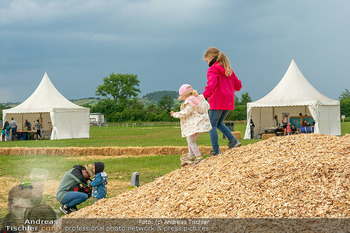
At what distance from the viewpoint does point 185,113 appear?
6.60 m

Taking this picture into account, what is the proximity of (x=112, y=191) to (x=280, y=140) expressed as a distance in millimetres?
3692

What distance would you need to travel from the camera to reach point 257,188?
16.7 ft

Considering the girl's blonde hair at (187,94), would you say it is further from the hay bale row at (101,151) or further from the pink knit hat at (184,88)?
the hay bale row at (101,151)

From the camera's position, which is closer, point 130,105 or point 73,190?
point 73,190

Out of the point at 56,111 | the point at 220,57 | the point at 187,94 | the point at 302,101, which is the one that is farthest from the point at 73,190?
the point at 56,111

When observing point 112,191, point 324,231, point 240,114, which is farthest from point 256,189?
point 240,114

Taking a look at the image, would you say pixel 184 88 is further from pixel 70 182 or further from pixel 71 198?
pixel 71 198

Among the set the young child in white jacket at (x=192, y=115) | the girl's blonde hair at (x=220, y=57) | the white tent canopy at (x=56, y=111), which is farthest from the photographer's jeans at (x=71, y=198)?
the white tent canopy at (x=56, y=111)

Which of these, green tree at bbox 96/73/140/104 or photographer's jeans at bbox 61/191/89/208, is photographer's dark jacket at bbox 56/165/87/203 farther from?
green tree at bbox 96/73/140/104

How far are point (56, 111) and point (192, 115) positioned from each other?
22.2 m

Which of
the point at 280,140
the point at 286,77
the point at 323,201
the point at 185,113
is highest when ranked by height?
the point at 286,77

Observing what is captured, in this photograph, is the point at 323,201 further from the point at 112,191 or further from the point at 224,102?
the point at 112,191

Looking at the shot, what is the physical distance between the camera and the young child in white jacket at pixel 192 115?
6586mm

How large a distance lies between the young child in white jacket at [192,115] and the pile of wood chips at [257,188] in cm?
50
